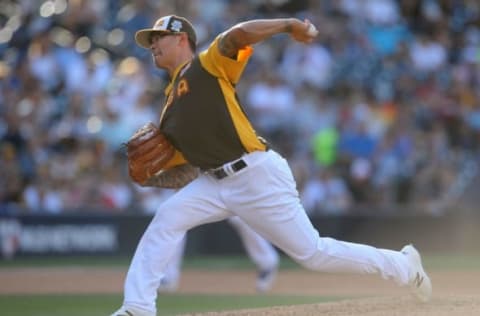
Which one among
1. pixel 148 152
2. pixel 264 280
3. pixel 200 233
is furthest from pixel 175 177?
pixel 200 233

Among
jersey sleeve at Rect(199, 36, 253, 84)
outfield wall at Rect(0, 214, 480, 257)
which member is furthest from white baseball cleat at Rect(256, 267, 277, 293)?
jersey sleeve at Rect(199, 36, 253, 84)

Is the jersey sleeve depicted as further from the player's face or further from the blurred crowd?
the blurred crowd

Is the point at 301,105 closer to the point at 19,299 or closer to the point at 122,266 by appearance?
the point at 122,266

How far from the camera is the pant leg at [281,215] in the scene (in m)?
6.86

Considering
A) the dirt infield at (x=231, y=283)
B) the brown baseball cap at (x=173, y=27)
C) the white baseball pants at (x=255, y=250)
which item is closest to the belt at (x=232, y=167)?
the brown baseball cap at (x=173, y=27)

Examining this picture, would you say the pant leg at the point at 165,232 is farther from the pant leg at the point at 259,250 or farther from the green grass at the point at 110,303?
the pant leg at the point at 259,250

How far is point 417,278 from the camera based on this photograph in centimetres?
741

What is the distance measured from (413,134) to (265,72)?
248 centimetres

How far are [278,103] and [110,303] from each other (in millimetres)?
6304

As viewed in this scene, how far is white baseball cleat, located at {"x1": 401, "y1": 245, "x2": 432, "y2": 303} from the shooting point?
735 cm

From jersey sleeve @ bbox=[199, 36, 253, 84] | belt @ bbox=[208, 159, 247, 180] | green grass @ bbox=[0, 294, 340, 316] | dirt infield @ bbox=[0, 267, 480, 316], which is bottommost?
dirt infield @ bbox=[0, 267, 480, 316]

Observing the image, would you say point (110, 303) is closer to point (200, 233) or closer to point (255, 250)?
point (255, 250)

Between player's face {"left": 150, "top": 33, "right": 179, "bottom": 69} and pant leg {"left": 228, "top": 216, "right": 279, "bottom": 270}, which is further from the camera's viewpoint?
pant leg {"left": 228, "top": 216, "right": 279, "bottom": 270}

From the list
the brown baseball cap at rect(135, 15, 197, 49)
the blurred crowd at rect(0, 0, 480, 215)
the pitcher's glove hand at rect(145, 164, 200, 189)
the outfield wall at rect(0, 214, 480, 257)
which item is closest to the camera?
the brown baseball cap at rect(135, 15, 197, 49)
